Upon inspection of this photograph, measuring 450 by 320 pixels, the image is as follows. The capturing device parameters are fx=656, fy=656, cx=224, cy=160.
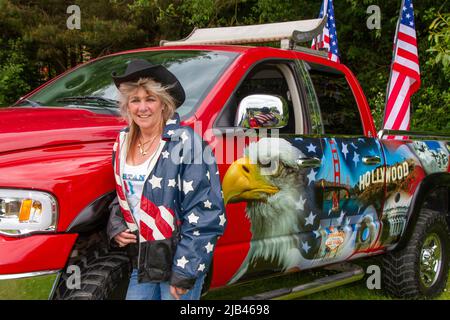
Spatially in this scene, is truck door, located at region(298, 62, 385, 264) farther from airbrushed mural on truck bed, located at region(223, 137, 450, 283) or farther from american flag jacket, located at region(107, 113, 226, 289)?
american flag jacket, located at region(107, 113, 226, 289)

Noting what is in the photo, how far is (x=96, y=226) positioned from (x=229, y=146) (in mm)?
862

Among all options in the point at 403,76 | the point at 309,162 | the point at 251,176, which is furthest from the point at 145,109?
the point at 403,76

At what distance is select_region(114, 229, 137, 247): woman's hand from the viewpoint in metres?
2.84

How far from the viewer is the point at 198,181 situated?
2664 millimetres

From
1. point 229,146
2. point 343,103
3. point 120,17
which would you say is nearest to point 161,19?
point 120,17

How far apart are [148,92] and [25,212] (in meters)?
0.72

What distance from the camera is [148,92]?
9.21 feet

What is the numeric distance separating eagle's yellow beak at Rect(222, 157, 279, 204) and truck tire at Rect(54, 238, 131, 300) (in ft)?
2.13

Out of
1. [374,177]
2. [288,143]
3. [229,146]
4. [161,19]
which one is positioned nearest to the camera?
[229,146]

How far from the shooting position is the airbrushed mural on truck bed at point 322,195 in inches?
139

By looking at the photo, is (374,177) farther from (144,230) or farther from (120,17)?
(120,17)

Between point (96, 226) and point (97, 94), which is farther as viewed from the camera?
point (97, 94)

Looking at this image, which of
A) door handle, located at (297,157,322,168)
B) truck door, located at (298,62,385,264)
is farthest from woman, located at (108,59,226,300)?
truck door, located at (298,62,385,264)

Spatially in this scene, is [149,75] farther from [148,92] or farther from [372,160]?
[372,160]
